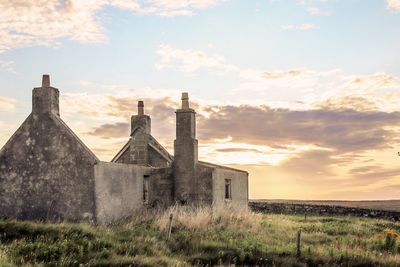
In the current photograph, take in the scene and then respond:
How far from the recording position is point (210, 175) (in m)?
27.2

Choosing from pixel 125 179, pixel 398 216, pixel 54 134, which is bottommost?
pixel 398 216

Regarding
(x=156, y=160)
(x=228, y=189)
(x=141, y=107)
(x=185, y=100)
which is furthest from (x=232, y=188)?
(x=141, y=107)

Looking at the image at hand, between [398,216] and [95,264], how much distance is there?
33862mm

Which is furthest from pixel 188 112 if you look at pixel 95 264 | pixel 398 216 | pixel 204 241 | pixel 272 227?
pixel 398 216

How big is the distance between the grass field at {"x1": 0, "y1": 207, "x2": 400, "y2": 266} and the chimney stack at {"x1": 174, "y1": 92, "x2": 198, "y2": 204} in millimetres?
2847

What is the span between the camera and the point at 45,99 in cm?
2388

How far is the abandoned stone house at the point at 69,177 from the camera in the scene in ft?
74.1

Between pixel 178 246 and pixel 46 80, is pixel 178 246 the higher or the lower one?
the lower one

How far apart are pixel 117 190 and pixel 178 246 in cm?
563

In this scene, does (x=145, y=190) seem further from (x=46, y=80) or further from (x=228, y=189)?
(x=46, y=80)

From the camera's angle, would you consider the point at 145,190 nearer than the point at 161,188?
Yes

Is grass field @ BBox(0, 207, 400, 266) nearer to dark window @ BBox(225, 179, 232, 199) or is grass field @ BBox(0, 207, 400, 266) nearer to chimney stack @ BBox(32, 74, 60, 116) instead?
chimney stack @ BBox(32, 74, 60, 116)

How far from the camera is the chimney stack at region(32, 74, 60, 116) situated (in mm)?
23781

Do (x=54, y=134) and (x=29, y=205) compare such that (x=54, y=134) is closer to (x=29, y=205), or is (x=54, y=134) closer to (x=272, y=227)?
(x=29, y=205)
